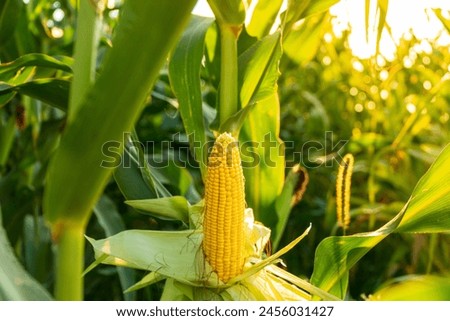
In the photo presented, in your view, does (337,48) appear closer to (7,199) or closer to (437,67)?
(437,67)

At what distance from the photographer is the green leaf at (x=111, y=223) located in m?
1.07

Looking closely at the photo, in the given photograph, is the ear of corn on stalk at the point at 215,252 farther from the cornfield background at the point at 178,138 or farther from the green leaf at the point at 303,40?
the green leaf at the point at 303,40

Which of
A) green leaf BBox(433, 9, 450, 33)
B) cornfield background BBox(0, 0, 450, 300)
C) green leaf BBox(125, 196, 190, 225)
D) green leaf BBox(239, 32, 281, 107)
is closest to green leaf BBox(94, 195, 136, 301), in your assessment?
cornfield background BBox(0, 0, 450, 300)

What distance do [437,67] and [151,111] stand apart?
3.91 ft

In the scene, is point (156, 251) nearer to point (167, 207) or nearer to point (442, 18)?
point (167, 207)

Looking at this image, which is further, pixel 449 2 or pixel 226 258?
pixel 449 2

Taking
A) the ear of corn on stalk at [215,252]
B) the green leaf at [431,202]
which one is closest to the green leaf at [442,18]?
the green leaf at [431,202]

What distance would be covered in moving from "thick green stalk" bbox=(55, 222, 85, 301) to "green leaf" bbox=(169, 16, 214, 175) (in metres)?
0.39

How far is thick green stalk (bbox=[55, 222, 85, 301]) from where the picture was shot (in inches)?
21.0

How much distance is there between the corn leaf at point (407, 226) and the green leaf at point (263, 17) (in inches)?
14.8

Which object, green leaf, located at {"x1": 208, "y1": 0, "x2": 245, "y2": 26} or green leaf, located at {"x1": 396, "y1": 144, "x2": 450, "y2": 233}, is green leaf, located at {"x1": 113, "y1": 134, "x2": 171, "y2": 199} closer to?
green leaf, located at {"x1": 208, "y1": 0, "x2": 245, "y2": 26}

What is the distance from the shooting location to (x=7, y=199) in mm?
1520

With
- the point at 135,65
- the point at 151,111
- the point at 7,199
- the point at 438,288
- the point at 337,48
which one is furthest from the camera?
the point at 337,48

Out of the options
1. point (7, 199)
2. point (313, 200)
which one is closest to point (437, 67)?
point (313, 200)
